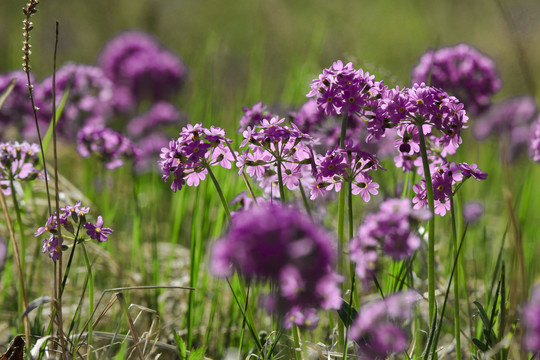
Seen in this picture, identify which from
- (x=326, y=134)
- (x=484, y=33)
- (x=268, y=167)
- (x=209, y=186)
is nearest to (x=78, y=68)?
(x=209, y=186)

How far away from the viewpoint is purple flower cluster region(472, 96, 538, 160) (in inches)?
226

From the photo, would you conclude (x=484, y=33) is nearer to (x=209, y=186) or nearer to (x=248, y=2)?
(x=248, y=2)

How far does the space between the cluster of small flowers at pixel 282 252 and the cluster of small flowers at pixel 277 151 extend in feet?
1.97

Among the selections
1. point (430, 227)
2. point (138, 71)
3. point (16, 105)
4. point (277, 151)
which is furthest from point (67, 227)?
point (138, 71)

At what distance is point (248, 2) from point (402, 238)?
11.6 m

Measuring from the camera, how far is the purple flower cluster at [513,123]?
5.75m

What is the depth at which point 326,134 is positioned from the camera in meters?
2.86

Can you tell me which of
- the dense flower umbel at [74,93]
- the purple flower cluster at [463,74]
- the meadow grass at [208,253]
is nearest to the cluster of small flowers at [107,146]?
the meadow grass at [208,253]

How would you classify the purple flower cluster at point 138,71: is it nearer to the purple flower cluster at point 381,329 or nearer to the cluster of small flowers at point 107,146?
the cluster of small flowers at point 107,146

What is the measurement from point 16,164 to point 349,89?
4.56 ft

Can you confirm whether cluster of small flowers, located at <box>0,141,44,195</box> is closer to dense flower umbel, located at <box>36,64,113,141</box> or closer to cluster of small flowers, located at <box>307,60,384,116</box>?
cluster of small flowers, located at <box>307,60,384,116</box>

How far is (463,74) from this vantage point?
3480mm

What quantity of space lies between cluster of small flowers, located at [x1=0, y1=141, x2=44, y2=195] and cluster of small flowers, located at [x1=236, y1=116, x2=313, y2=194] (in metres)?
0.90

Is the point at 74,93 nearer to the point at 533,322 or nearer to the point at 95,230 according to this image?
the point at 95,230
